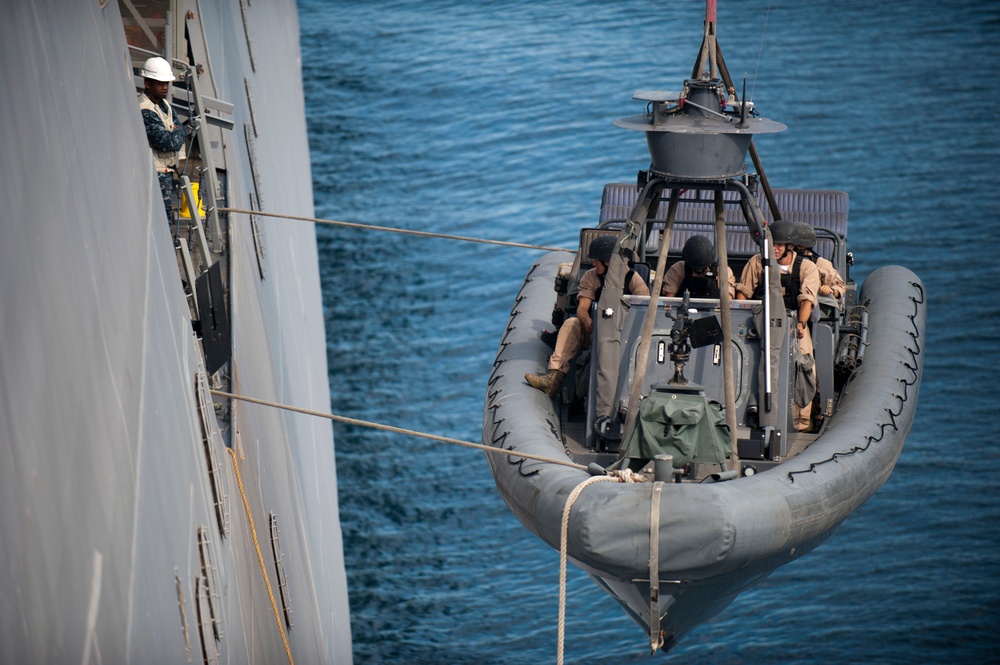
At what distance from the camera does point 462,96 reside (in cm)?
2459

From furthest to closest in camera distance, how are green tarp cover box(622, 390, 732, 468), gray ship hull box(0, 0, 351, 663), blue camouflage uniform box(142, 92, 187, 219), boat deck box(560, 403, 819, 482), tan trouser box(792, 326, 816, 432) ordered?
tan trouser box(792, 326, 816, 432) < boat deck box(560, 403, 819, 482) < blue camouflage uniform box(142, 92, 187, 219) < green tarp cover box(622, 390, 732, 468) < gray ship hull box(0, 0, 351, 663)

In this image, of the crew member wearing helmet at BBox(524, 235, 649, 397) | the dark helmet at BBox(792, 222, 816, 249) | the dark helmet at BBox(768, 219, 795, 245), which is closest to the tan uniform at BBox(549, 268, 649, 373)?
the crew member wearing helmet at BBox(524, 235, 649, 397)

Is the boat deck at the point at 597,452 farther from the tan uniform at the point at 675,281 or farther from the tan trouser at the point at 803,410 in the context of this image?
the tan uniform at the point at 675,281

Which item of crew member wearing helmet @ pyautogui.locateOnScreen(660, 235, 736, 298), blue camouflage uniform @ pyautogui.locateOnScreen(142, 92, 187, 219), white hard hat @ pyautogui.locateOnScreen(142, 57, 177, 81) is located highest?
white hard hat @ pyautogui.locateOnScreen(142, 57, 177, 81)

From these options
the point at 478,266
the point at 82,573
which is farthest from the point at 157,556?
the point at 478,266

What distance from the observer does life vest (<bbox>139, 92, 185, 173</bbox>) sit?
7457mm

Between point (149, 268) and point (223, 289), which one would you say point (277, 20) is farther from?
point (149, 268)

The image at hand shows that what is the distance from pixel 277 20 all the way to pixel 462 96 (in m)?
7.16

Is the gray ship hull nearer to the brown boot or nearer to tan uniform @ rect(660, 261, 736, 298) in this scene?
the brown boot

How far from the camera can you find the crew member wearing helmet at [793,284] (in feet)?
28.3

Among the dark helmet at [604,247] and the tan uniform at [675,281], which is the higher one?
the dark helmet at [604,247]

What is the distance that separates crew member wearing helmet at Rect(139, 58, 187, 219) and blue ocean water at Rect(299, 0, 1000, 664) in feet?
25.2

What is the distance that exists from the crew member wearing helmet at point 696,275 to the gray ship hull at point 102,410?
9.79ft

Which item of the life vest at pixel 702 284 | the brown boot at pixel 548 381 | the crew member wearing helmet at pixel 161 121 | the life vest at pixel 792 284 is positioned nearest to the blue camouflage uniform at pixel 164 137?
the crew member wearing helmet at pixel 161 121
